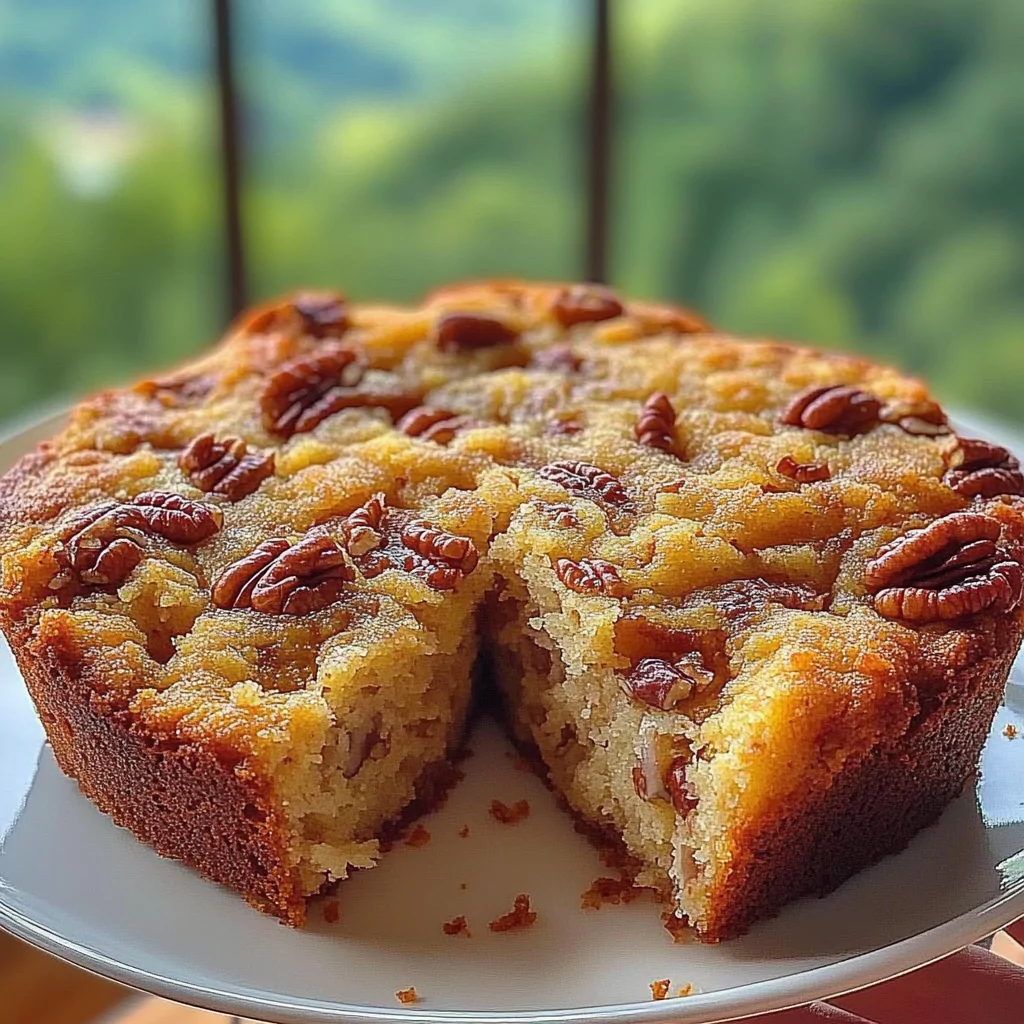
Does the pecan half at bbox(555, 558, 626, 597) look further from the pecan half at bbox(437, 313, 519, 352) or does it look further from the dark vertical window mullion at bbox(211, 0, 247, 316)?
the dark vertical window mullion at bbox(211, 0, 247, 316)

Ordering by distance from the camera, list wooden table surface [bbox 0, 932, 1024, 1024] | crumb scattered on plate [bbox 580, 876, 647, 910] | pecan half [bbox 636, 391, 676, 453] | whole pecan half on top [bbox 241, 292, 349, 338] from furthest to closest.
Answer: wooden table surface [bbox 0, 932, 1024, 1024]
whole pecan half on top [bbox 241, 292, 349, 338]
pecan half [bbox 636, 391, 676, 453]
crumb scattered on plate [bbox 580, 876, 647, 910]

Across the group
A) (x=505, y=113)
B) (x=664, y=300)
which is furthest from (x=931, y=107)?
(x=505, y=113)

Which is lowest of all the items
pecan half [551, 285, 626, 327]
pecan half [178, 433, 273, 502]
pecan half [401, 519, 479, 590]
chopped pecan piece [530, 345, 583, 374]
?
pecan half [401, 519, 479, 590]

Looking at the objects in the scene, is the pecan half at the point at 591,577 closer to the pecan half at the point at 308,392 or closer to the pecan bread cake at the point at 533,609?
the pecan bread cake at the point at 533,609

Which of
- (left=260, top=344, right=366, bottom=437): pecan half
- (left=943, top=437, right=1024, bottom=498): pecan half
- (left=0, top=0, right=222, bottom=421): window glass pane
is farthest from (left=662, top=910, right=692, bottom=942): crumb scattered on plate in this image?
(left=0, top=0, right=222, bottom=421): window glass pane

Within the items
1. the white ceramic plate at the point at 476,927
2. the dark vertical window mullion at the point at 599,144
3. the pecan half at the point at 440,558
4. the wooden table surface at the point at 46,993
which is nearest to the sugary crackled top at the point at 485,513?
the pecan half at the point at 440,558
